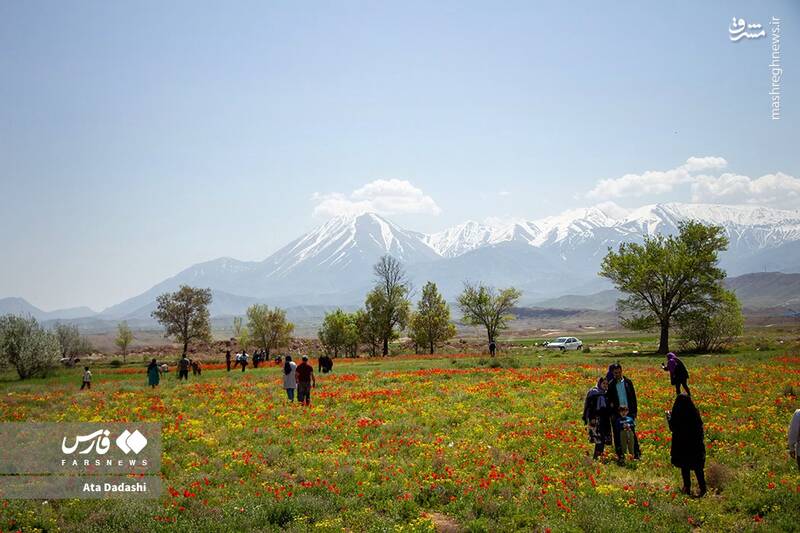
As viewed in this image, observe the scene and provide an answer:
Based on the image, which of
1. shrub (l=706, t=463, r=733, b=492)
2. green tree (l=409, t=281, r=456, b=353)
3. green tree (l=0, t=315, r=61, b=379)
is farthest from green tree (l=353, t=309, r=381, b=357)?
shrub (l=706, t=463, r=733, b=492)

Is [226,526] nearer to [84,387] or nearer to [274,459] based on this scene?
[274,459]

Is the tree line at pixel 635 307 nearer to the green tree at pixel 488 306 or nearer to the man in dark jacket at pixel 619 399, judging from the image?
the green tree at pixel 488 306

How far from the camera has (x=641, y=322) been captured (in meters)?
59.0

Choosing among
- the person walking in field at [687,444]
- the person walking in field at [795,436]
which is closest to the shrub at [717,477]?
the person walking in field at [687,444]

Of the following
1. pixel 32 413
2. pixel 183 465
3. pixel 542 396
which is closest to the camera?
pixel 183 465

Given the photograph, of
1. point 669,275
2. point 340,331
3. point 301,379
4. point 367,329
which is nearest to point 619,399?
point 301,379

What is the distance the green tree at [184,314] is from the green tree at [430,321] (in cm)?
3813

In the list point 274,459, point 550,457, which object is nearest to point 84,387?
point 274,459

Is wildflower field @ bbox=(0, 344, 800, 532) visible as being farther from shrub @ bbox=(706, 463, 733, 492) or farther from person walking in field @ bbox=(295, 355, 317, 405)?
person walking in field @ bbox=(295, 355, 317, 405)

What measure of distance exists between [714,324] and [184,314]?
262ft

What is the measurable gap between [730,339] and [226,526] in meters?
59.7

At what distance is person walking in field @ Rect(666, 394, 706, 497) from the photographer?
40.7 feet

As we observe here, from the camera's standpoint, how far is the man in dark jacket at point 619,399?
49.8 feet

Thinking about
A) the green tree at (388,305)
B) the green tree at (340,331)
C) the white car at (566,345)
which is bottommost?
the white car at (566,345)
